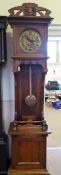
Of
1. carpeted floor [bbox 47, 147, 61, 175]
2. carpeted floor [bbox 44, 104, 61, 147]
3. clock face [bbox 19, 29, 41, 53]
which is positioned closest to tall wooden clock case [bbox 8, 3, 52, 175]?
clock face [bbox 19, 29, 41, 53]

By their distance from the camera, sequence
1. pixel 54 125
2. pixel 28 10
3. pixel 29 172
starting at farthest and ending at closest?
pixel 54 125 → pixel 29 172 → pixel 28 10

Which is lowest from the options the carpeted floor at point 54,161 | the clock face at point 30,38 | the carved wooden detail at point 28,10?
the carpeted floor at point 54,161

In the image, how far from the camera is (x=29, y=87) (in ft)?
7.38

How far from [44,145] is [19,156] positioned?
0.28m

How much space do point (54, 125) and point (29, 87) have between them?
1.89m

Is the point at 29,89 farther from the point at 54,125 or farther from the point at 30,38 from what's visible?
the point at 54,125

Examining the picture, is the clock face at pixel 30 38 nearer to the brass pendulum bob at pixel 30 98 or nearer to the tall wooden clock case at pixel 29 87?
the tall wooden clock case at pixel 29 87

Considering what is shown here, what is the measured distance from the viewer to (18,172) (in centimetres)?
225

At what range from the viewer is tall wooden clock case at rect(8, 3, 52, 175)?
211cm

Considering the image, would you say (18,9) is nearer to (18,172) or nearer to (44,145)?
(44,145)

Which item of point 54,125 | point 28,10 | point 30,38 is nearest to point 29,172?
point 30,38

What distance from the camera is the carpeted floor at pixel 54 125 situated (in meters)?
3.34

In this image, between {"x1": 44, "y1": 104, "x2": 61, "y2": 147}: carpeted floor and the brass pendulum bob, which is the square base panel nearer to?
the brass pendulum bob

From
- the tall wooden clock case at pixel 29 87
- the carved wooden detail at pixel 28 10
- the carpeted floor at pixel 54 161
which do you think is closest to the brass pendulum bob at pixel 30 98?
the tall wooden clock case at pixel 29 87
